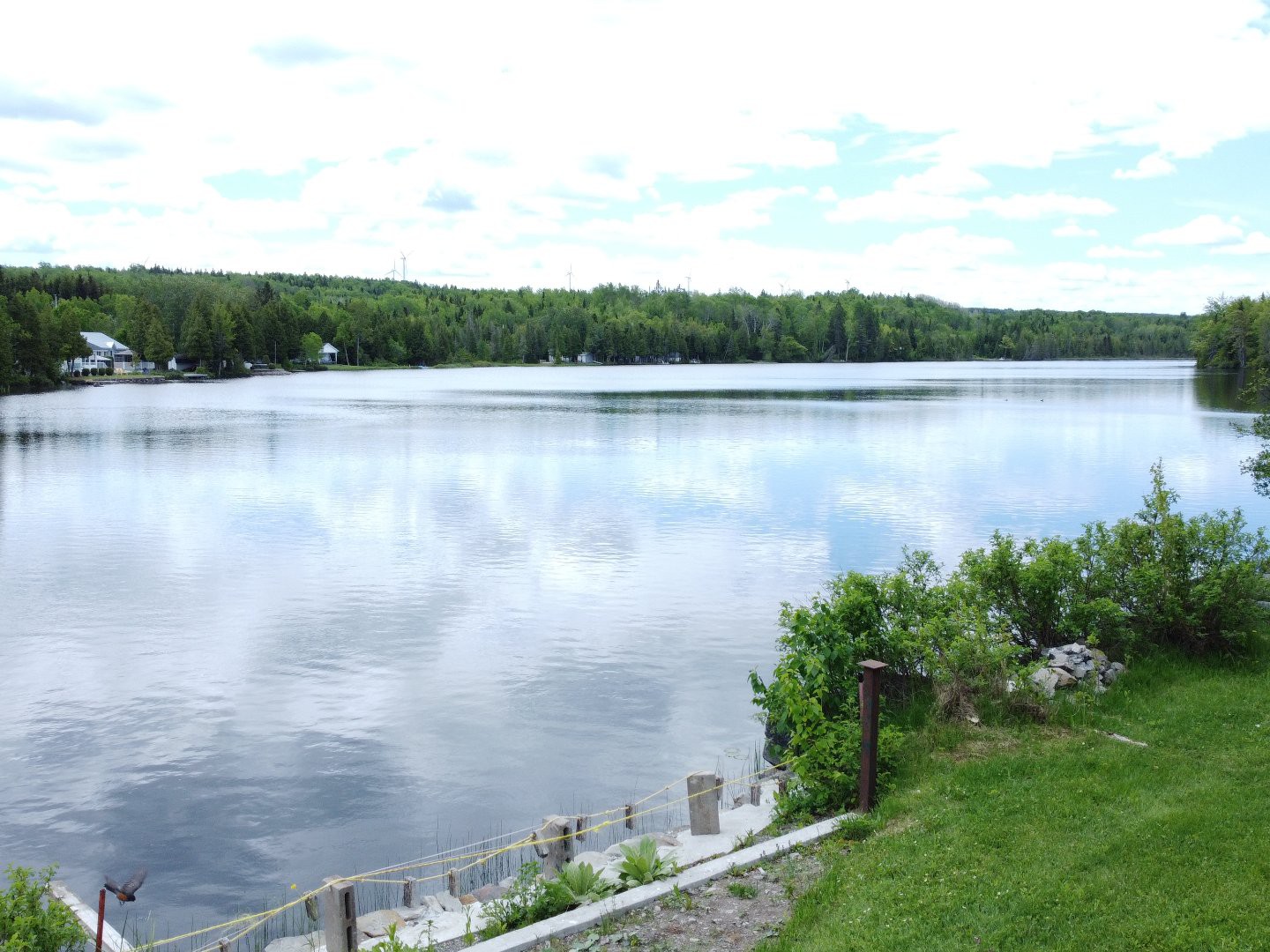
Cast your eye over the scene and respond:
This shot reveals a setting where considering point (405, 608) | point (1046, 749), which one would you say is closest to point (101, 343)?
point (405, 608)

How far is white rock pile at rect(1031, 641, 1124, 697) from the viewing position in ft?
43.2

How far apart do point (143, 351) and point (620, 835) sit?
6149 inches

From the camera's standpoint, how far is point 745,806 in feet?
38.6

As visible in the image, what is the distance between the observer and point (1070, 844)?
884 centimetres

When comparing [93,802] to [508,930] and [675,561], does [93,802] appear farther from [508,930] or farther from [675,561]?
[675,561]

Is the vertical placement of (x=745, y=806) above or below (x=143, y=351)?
below

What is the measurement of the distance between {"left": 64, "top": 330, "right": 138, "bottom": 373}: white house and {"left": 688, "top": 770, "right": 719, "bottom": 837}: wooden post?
14947 centimetres

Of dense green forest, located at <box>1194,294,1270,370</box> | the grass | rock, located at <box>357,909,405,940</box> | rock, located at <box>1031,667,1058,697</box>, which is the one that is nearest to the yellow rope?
rock, located at <box>357,909,405,940</box>

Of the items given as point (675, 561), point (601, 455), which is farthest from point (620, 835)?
point (601, 455)

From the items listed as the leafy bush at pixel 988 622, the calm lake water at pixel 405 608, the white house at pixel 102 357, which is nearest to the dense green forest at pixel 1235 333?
the calm lake water at pixel 405 608

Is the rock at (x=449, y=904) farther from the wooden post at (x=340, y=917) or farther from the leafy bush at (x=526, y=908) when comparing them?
the wooden post at (x=340, y=917)

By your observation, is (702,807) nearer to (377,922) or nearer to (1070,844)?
(377,922)

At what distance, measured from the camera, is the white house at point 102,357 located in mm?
145750

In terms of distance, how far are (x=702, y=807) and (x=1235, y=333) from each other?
16154cm
